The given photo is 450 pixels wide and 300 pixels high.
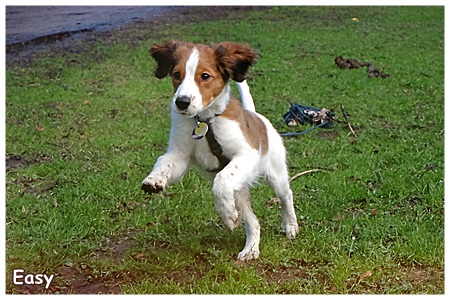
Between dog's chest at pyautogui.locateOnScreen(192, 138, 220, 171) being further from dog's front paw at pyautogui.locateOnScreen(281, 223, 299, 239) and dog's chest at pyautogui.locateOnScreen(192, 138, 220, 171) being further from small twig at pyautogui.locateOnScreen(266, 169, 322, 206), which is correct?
small twig at pyautogui.locateOnScreen(266, 169, 322, 206)

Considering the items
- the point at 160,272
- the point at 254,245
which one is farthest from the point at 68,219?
the point at 254,245

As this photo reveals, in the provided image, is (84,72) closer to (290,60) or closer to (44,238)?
(290,60)

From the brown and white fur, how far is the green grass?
0.41 metres

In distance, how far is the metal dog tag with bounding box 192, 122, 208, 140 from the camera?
3.74m

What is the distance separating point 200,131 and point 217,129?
0.40 ft

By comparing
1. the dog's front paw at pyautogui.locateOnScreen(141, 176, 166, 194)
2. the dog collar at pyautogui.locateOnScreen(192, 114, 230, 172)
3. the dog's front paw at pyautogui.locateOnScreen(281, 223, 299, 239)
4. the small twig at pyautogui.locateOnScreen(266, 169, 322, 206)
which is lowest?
the small twig at pyautogui.locateOnScreen(266, 169, 322, 206)

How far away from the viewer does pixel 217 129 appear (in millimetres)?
3824

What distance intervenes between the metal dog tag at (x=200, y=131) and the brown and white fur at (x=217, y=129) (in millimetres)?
57

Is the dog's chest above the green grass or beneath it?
above

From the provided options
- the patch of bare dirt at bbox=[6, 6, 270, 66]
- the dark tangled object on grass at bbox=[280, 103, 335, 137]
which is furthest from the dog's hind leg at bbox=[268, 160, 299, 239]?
the patch of bare dirt at bbox=[6, 6, 270, 66]

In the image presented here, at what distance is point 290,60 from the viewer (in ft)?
33.6

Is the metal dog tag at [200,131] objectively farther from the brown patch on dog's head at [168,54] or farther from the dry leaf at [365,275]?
the dry leaf at [365,275]

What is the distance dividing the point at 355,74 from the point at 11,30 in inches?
191

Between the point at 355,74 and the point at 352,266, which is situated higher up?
the point at 352,266
